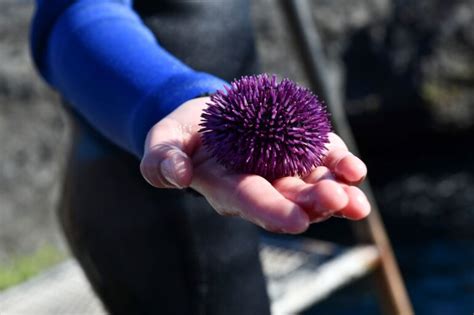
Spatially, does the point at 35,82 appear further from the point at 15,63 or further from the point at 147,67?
the point at 147,67

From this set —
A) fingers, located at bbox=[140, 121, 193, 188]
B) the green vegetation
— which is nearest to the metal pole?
the green vegetation

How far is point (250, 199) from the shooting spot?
531 millimetres

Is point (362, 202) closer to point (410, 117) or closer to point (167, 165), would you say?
point (167, 165)

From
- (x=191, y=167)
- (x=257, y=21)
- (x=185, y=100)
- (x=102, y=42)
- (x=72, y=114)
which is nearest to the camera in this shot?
(x=191, y=167)

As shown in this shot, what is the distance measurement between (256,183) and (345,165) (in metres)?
0.06

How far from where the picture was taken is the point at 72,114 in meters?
1.02

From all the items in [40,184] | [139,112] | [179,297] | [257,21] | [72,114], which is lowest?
[40,184]

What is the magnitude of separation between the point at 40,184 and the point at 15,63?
0.34m

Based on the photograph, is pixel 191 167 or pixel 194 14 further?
pixel 194 14

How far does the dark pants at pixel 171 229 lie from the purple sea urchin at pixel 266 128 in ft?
0.95

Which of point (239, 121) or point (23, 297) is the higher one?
point (239, 121)

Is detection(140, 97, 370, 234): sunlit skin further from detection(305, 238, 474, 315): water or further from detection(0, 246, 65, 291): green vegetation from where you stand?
detection(305, 238, 474, 315): water

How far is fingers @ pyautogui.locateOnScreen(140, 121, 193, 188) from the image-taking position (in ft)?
1.93

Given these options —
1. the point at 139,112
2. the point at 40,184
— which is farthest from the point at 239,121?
the point at 40,184
